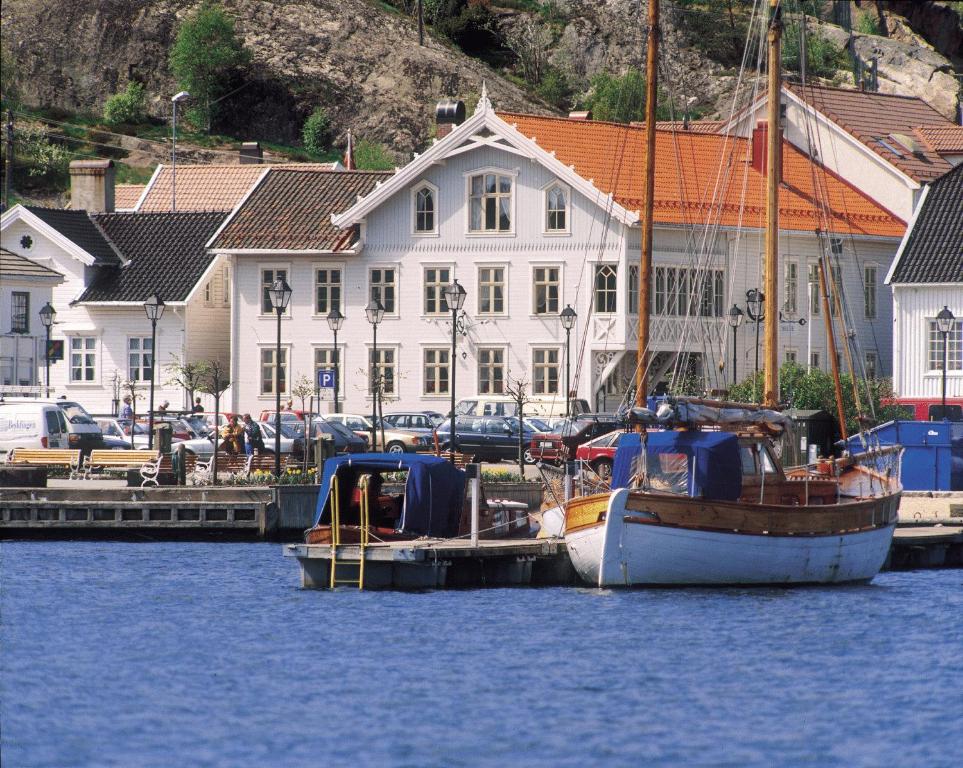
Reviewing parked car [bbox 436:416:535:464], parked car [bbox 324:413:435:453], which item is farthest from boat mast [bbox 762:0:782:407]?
parked car [bbox 324:413:435:453]

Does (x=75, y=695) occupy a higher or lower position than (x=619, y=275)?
lower

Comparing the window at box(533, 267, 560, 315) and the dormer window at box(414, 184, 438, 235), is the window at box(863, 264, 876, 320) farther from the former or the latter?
the dormer window at box(414, 184, 438, 235)

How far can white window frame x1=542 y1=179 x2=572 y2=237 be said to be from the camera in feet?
228

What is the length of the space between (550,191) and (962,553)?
28155mm

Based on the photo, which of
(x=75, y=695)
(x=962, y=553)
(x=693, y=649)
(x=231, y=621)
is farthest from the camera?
(x=962, y=553)

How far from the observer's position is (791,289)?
235 feet

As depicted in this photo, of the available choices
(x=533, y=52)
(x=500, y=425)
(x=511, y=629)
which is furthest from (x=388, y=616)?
Answer: (x=533, y=52)

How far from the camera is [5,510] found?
5016cm

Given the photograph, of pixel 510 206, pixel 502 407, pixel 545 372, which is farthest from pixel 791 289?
pixel 502 407

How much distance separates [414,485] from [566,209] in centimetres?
3112

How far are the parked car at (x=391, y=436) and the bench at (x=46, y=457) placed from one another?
8.41 metres

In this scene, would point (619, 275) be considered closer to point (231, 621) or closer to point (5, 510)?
point (5, 510)

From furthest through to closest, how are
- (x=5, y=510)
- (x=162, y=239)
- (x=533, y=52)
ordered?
1. (x=533, y=52)
2. (x=162, y=239)
3. (x=5, y=510)

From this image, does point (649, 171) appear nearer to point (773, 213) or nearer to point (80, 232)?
point (773, 213)
